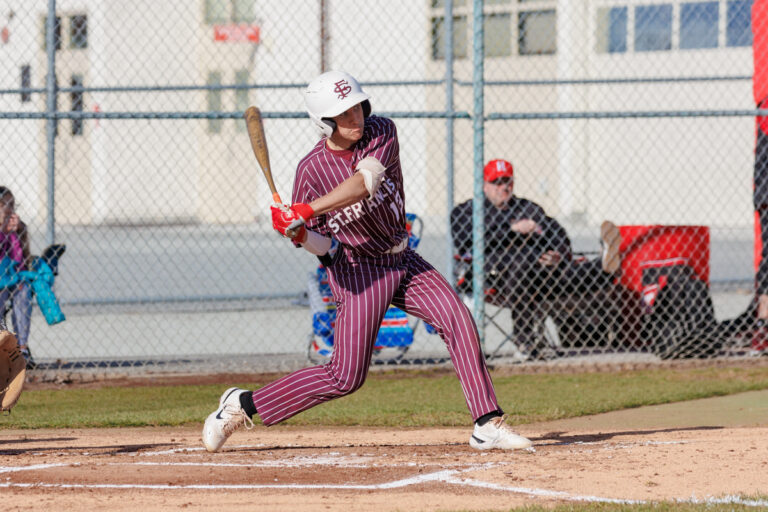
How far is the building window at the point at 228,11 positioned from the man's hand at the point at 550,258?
17.6m

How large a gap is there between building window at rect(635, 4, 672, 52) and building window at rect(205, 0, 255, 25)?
8.57 meters

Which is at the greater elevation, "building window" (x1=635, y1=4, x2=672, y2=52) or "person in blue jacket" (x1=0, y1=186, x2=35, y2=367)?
"building window" (x1=635, y1=4, x2=672, y2=52)

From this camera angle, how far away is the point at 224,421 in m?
5.43

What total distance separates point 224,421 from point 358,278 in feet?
3.17

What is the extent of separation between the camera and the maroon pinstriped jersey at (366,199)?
5.13m

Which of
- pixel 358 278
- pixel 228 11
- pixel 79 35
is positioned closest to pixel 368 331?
pixel 358 278

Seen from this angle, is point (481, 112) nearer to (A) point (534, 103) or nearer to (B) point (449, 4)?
(B) point (449, 4)

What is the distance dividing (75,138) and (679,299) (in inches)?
777

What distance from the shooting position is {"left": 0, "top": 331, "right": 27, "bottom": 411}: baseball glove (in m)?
5.11

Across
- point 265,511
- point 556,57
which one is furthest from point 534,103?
point 265,511

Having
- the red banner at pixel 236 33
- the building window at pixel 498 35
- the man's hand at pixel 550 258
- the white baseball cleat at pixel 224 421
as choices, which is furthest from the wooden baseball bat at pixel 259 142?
the red banner at pixel 236 33

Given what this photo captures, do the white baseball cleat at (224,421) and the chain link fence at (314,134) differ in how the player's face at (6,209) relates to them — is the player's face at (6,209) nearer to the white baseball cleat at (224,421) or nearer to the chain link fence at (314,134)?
the chain link fence at (314,134)

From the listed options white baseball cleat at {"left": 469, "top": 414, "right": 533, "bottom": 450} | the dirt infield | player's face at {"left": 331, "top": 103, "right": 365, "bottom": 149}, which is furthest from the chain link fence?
player's face at {"left": 331, "top": 103, "right": 365, "bottom": 149}

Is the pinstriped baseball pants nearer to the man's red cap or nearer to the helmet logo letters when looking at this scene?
the helmet logo letters
